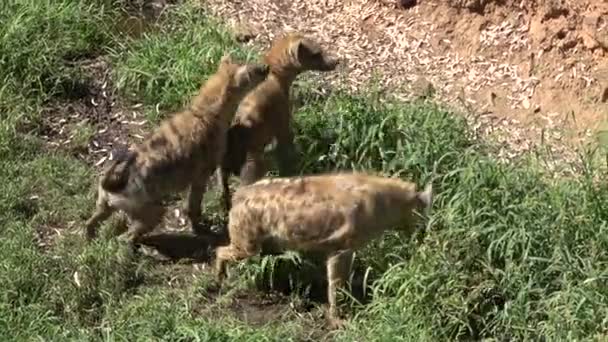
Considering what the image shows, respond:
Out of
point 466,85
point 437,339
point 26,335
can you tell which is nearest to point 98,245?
point 26,335

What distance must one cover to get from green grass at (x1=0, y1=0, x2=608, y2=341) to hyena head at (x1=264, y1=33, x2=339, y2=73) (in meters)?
0.27

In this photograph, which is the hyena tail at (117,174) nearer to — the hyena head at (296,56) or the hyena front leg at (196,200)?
the hyena front leg at (196,200)

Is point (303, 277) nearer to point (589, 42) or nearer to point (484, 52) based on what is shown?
point (484, 52)

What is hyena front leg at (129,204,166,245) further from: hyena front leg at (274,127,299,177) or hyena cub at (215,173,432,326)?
hyena front leg at (274,127,299,177)

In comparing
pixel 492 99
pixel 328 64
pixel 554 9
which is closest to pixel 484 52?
pixel 492 99

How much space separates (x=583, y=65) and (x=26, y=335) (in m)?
3.81

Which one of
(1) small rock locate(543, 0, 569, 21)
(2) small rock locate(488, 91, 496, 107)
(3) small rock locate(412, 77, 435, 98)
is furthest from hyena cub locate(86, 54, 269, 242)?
(1) small rock locate(543, 0, 569, 21)

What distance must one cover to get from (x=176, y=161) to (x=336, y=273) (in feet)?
3.95

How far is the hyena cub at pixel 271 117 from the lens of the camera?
906 centimetres

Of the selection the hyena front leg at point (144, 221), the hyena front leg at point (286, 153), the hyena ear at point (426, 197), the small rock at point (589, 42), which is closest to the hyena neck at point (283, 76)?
the hyena front leg at point (286, 153)

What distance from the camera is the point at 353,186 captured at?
8.18 m

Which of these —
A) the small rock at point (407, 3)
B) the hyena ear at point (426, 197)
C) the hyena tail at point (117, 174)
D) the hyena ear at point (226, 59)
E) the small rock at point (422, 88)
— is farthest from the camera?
the small rock at point (407, 3)

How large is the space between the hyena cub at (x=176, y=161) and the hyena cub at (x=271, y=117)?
0.11m

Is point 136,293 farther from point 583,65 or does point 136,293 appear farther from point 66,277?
point 583,65
